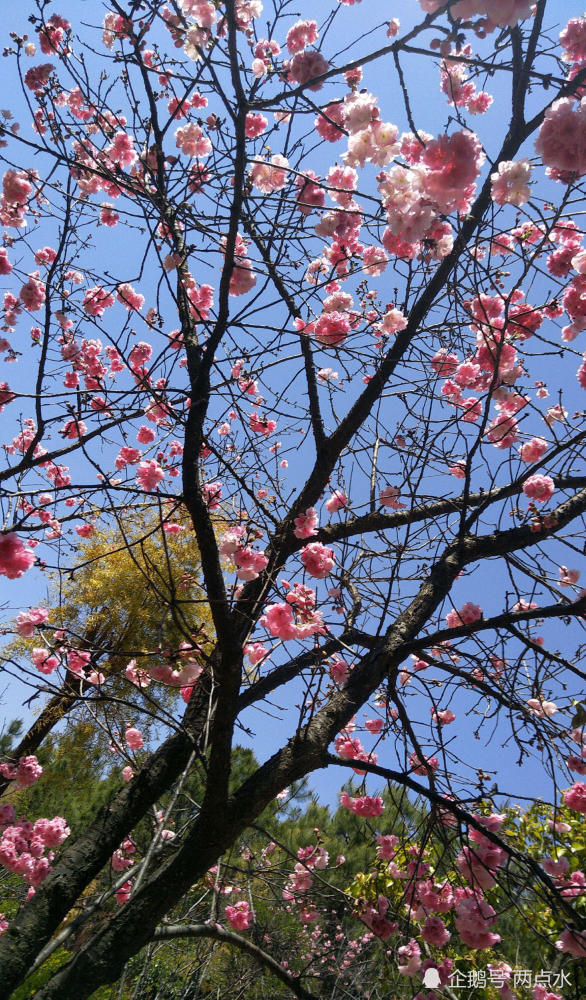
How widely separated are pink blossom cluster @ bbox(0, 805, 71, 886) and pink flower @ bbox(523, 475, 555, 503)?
10.6ft

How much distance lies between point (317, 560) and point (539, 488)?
3.36 feet

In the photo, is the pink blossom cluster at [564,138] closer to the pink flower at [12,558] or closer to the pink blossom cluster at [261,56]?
the pink blossom cluster at [261,56]

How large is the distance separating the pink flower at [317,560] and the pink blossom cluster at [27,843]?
2.40m

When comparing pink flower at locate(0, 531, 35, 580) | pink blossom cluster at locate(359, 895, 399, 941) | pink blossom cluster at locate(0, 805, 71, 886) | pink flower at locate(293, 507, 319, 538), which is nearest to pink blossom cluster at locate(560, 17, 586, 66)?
pink flower at locate(293, 507, 319, 538)

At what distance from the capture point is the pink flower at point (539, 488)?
94.0 inches

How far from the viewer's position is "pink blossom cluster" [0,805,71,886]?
316cm

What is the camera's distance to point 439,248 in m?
2.06

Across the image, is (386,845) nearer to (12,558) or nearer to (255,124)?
(12,558)

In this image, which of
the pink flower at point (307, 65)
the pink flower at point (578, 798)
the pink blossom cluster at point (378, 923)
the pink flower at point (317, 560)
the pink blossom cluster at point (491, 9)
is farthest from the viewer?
the pink flower at point (578, 798)

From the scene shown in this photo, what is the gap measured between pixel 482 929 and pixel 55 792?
818 centimetres

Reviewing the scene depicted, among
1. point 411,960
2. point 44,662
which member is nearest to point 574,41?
point 44,662

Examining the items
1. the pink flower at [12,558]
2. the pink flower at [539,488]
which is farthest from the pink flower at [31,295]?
the pink flower at [539,488]

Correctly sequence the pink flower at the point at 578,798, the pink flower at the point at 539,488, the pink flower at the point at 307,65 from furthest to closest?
the pink flower at the point at 578,798, the pink flower at the point at 539,488, the pink flower at the point at 307,65

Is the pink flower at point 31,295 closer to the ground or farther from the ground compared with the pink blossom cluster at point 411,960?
farther from the ground
